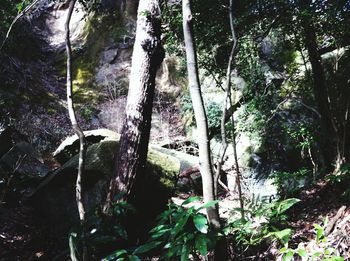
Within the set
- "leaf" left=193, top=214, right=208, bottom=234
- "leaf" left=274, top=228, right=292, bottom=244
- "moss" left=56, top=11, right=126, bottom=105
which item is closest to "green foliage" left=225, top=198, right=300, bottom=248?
"leaf" left=274, top=228, right=292, bottom=244

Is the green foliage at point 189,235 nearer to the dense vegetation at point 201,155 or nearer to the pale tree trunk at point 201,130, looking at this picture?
the dense vegetation at point 201,155

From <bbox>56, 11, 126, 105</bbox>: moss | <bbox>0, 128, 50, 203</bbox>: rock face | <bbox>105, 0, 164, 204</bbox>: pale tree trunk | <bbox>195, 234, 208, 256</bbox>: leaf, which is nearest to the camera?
<bbox>195, 234, 208, 256</bbox>: leaf

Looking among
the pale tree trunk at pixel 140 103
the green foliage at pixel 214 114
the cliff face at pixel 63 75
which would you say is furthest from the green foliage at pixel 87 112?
the pale tree trunk at pixel 140 103

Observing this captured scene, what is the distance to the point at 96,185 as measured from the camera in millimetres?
4285

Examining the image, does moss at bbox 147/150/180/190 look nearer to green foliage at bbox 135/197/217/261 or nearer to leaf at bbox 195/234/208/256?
green foliage at bbox 135/197/217/261


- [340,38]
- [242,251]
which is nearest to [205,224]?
[242,251]

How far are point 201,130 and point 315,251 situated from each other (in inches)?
55.4

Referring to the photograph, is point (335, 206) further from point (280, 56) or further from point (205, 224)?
point (280, 56)

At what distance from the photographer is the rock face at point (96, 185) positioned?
4230mm

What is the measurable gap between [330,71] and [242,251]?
155 inches

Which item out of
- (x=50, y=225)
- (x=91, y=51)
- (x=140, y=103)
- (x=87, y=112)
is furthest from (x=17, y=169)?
(x=91, y=51)

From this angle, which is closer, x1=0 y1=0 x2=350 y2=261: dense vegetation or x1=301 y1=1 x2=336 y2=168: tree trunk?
x1=0 y1=0 x2=350 y2=261: dense vegetation

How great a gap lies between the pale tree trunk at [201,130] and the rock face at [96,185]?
1529 mm

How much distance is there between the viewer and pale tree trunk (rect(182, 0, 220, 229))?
2.69m
